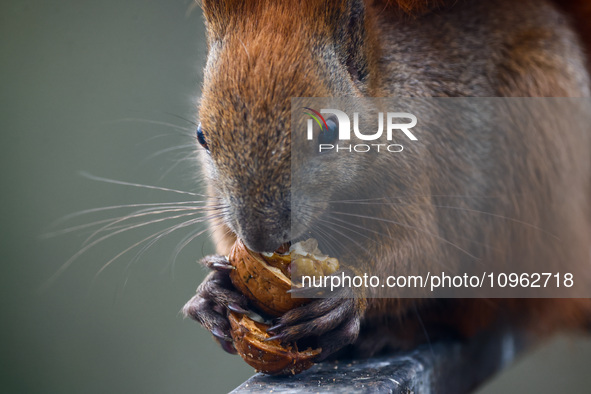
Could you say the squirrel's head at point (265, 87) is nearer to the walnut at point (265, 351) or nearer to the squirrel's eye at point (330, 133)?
the squirrel's eye at point (330, 133)

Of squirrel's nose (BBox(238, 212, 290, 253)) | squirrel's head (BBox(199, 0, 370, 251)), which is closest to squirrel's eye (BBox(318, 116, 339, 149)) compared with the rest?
squirrel's head (BBox(199, 0, 370, 251))

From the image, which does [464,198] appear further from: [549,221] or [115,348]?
[115,348]

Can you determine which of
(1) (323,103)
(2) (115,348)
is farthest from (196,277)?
(1) (323,103)

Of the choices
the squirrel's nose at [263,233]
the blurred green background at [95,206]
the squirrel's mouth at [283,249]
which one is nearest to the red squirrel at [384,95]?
the squirrel's nose at [263,233]

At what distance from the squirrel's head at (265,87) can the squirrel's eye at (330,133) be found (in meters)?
0.05

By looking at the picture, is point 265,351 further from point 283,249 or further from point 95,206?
point 95,206

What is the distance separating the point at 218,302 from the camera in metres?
1.21

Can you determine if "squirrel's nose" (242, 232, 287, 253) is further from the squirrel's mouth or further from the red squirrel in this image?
the squirrel's mouth

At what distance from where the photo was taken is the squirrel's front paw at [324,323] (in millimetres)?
1110

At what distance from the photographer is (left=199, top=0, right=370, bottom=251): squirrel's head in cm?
99

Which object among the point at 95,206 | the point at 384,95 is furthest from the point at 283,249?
the point at 95,206

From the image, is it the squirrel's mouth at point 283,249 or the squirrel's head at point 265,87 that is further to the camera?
the squirrel's mouth at point 283,249

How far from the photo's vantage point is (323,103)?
106 centimetres

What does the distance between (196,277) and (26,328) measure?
987 millimetres
